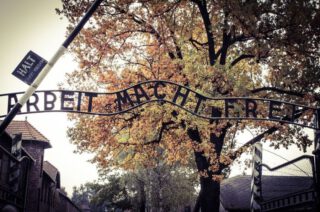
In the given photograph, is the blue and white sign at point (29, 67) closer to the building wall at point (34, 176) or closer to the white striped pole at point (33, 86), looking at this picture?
the white striped pole at point (33, 86)

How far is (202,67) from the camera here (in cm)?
1246

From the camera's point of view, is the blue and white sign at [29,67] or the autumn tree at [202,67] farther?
the autumn tree at [202,67]

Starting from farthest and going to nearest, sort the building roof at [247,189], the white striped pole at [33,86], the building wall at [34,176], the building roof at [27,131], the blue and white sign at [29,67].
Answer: the building roof at [247,189] < the building roof at [27,131] < the building wall at [34,176] < the blue and white sign at [29,67] < the white striped pole at [33,86]

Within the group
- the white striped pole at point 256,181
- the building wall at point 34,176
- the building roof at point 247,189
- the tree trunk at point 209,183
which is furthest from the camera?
the building roof at point 247,189

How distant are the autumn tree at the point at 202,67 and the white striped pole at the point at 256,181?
86.5 inches

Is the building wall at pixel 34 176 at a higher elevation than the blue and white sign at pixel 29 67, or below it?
below

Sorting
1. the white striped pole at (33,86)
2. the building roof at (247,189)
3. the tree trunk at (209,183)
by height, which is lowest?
the building roof at (247,189)

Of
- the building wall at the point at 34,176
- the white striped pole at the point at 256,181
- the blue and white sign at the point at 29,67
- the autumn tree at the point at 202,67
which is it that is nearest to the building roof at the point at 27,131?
the building wall at the point at 34,176

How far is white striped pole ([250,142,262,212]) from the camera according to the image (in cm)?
1109

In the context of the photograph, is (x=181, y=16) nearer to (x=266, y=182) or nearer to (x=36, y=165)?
(x=36, y=165)

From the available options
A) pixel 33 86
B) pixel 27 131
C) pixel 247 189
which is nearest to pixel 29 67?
pixel 33 86

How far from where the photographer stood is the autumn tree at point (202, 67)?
1243 centimetres

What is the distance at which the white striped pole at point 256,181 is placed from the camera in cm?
1109

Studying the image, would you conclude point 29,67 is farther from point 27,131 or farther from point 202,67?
point 27,131
